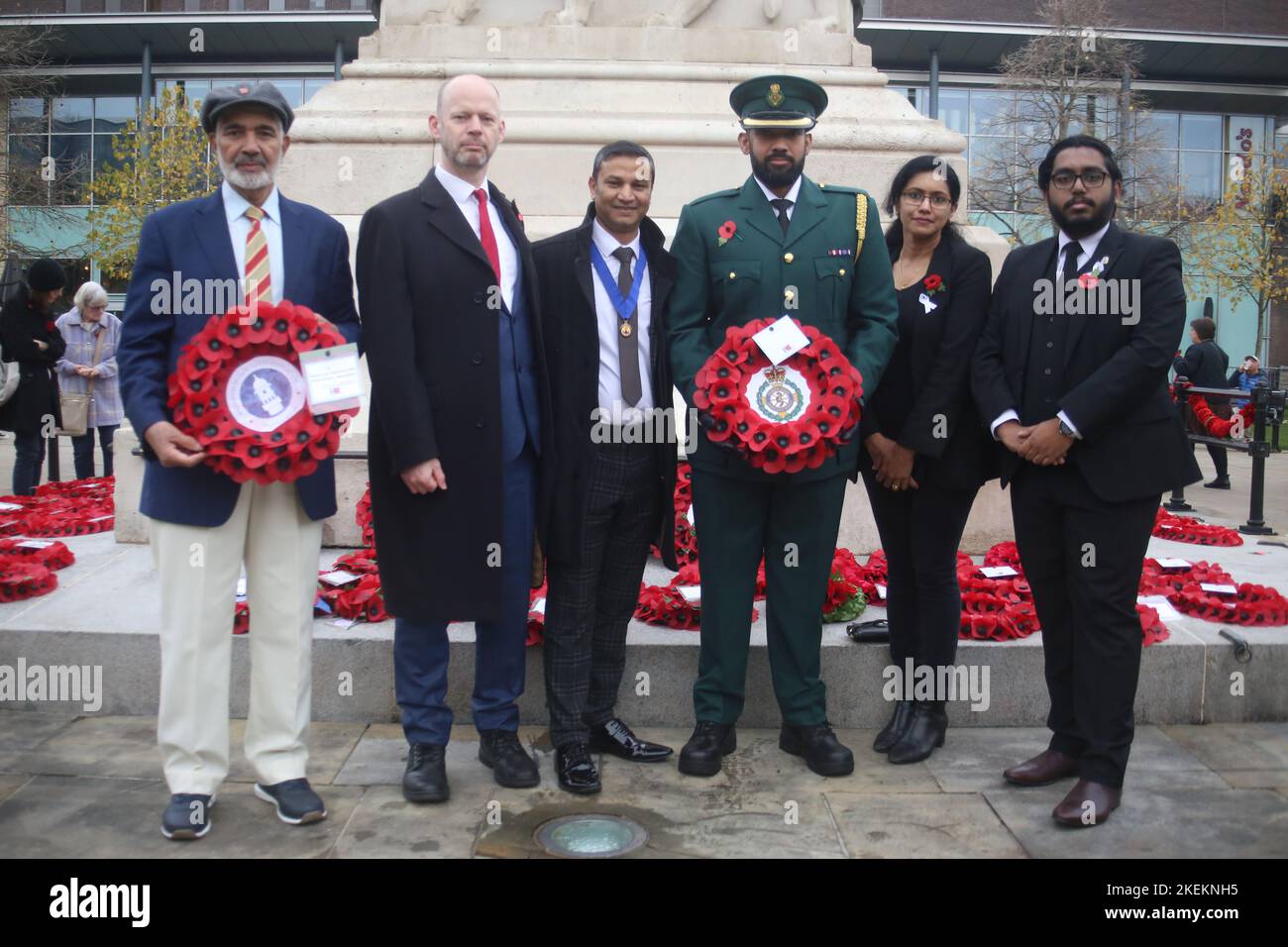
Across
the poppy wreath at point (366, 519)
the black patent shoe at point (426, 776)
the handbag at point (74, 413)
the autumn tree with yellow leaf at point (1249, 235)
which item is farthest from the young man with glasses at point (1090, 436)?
the autumn tree with yellow leaf at point (1249, 235)

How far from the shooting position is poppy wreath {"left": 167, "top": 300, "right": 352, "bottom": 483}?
3766 mm

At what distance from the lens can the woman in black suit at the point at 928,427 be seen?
15.0ft

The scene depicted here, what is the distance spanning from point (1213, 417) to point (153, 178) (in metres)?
28.5

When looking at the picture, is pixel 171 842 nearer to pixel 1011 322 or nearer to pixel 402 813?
pixel 402 813

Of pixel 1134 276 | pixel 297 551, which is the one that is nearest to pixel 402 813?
pixel 297 551

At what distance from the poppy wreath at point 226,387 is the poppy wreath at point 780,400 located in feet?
4.44

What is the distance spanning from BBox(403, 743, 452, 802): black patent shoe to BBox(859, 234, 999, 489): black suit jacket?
2079 millimetres

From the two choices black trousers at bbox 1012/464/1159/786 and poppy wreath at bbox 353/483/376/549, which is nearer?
black trousers at bbox 1012/464/1159/786

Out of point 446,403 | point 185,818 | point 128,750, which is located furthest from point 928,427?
point 128,750

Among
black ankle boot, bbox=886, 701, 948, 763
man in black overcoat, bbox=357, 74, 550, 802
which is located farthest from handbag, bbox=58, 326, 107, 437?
black ankle boot, bbox=886, 701, 948, 763

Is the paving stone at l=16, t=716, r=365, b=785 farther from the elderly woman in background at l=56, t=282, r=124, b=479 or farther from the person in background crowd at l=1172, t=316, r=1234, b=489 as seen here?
the person in background crowd at l=1172, t=316, r=1234, b=489

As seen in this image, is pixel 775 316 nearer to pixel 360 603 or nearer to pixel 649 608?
pixel 649 608

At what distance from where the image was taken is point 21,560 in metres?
5.96

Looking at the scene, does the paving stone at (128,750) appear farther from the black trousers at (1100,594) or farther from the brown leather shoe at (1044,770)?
the black trousers at (1100,594)
